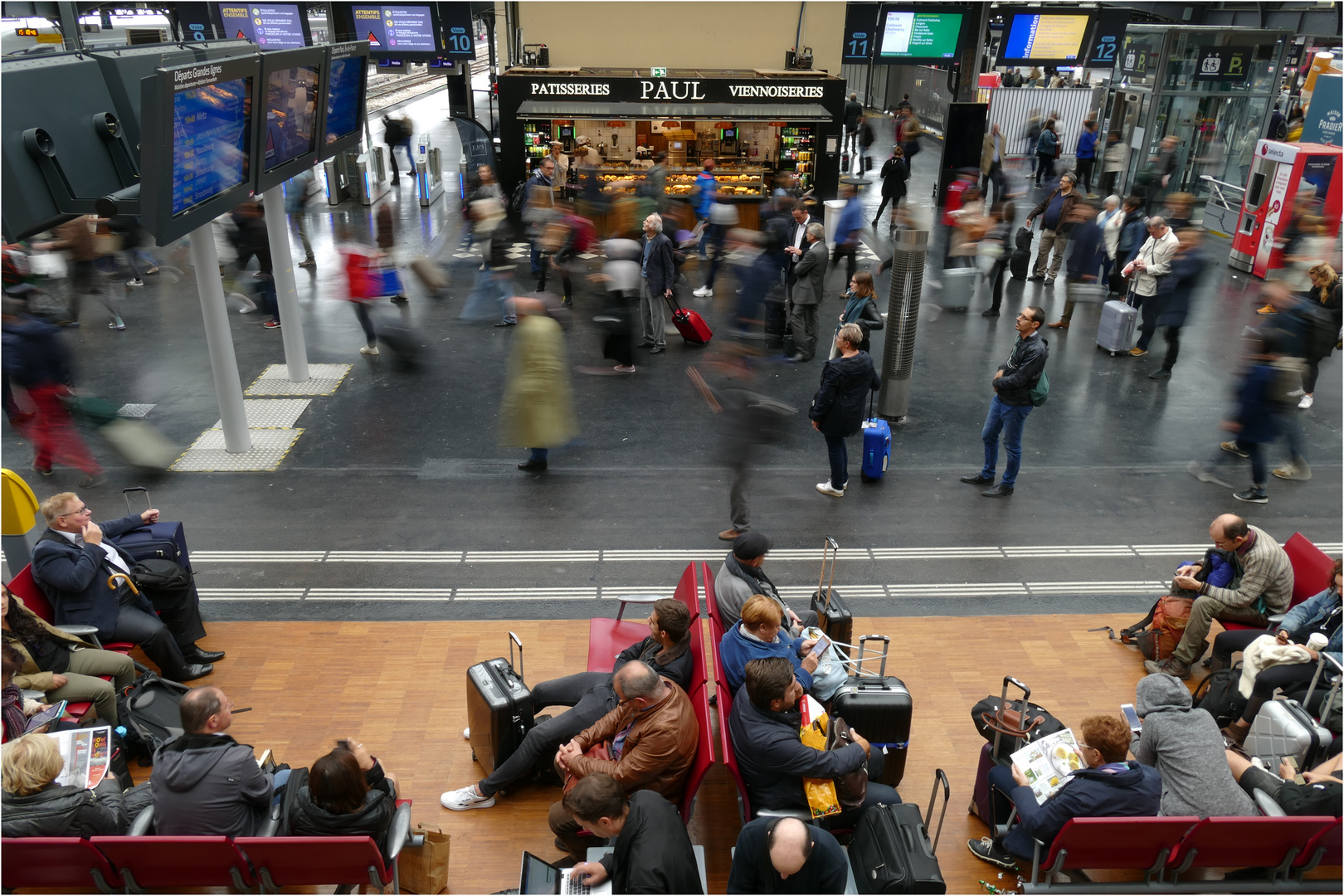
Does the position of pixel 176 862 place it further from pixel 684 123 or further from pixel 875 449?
pixel 684 123

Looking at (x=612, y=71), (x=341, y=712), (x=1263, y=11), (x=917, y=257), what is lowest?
(x=341, y=712)

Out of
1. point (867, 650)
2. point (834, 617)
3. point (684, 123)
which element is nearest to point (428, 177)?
point (684, 123)

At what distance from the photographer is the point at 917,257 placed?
9.05 metres

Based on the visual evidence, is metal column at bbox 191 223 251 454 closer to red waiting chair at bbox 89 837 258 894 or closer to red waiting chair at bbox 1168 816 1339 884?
red waiting chair at bbox 89 837 258 894

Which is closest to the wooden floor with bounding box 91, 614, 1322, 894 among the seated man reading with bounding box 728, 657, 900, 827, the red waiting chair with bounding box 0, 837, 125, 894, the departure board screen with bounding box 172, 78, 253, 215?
the seated man reading with bounding box 728, 657, 900, 827

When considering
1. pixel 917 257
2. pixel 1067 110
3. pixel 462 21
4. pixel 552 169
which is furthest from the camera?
pixel 1067 110

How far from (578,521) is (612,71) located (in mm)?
14033

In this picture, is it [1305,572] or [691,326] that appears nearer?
[1305,572]

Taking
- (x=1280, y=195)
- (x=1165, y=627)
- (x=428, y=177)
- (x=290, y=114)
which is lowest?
(x=1165, y=627)

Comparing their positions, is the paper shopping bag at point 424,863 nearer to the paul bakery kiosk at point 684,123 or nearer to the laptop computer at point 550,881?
the laptop computer at point 550,881

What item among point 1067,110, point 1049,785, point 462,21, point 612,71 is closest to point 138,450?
point 1049,785

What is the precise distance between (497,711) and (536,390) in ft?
13.0

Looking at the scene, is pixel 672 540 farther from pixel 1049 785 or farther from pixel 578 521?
pixel 1049 785

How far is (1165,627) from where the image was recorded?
20.5 feet
